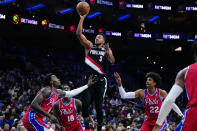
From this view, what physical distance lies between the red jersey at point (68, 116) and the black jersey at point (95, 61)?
109cm

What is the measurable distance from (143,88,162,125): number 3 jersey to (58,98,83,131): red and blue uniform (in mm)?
1624

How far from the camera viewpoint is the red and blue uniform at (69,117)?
6.59 meters

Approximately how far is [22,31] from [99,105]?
21.6 metres

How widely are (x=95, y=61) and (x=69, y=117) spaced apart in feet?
4.92

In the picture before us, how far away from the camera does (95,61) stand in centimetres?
625

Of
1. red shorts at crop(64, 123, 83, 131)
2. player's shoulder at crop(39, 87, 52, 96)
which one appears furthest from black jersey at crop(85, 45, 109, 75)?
red shorts at crop(64, 123, 83, 131)

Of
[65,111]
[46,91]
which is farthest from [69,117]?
[46,91]

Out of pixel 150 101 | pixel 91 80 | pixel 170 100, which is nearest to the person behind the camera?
pixel 170 100

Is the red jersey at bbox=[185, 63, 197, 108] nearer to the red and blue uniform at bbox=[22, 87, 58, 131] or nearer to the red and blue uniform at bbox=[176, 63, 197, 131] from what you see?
the red and blue uniform at bbox=[176, 63, 197, 131]

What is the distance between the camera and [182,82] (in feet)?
9.77

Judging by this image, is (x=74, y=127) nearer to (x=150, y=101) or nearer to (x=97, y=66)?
(x=97, y=66)

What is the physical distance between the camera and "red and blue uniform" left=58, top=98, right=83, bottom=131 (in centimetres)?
659

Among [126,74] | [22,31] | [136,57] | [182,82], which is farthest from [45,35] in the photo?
[182,82]

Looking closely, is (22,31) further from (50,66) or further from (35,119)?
(35,119)
